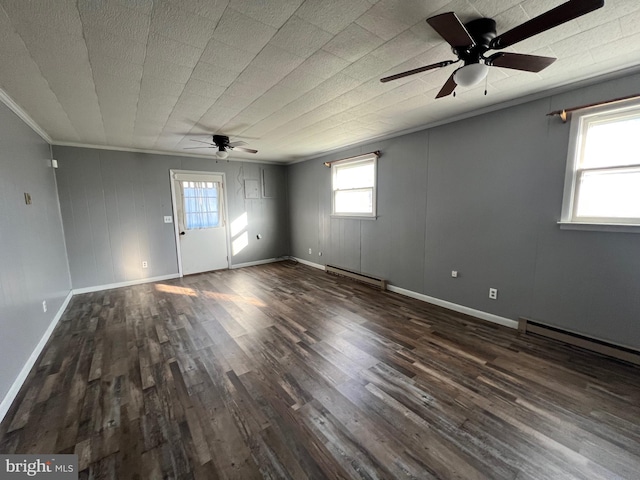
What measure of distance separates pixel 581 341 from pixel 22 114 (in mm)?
6316

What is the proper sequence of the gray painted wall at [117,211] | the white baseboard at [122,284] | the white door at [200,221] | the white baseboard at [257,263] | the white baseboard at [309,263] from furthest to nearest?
the white baseboard at [257,263] < the white baseboard at [309,263] < the white door at [200,221] < the white baseboard at [122,284] < the gray painted wall at [117,211]

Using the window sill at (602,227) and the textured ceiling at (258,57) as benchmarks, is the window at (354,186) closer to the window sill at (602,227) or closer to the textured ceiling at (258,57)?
the textured ceiling at (258,57)

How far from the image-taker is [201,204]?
18.1 ft

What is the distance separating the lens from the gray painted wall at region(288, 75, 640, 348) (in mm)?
2369

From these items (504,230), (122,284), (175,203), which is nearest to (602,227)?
(504,230)

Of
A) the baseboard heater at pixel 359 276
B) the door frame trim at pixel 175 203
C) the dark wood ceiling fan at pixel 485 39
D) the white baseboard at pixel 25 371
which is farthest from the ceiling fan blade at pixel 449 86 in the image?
the door frame trim at pixel 175 203

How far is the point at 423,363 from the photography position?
232cm

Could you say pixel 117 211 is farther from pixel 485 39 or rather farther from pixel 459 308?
pixel 459 308

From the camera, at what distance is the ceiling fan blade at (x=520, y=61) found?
1.60 meters

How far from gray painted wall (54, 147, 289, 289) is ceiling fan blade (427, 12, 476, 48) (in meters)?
5.12

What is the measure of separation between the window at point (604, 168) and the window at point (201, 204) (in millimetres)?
5762

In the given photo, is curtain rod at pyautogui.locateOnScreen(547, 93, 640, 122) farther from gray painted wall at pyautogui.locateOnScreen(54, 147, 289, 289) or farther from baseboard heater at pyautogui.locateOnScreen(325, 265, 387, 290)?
gray painted wall at pyautogui.locateOnScreen(54, 147, 289, 289)

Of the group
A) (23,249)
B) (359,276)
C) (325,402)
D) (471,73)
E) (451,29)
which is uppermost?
(451,29)

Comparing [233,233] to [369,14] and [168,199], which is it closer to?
[168,199]
